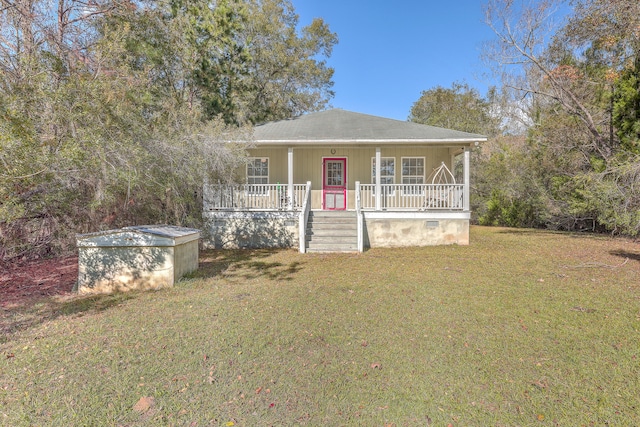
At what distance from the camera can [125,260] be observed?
564 cm

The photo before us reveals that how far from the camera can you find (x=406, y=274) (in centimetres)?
665

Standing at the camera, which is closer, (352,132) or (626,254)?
(626,254)

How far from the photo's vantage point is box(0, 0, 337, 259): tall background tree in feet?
15.8

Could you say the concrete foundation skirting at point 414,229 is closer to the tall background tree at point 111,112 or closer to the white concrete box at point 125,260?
the tall background tree at point 111,112

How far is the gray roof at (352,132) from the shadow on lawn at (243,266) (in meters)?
3.46

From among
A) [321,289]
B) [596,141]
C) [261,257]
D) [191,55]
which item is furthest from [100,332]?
[596,141]

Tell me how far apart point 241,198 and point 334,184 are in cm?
351

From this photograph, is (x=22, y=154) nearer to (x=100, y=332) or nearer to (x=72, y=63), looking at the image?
(x=100, y=332)

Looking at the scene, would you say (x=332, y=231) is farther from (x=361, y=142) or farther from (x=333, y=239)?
(x=361, y=142)

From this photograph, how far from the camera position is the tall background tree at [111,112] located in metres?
4.82

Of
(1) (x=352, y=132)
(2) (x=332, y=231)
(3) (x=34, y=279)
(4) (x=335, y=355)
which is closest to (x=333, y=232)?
(2) (x=332, y=231)

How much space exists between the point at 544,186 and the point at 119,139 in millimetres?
17133

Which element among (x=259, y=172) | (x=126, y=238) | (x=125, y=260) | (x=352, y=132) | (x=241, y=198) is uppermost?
(x=352, y=132)

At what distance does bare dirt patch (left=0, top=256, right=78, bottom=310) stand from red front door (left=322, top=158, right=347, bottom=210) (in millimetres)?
7627
